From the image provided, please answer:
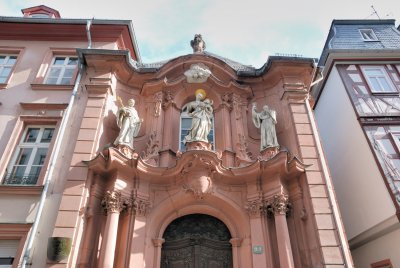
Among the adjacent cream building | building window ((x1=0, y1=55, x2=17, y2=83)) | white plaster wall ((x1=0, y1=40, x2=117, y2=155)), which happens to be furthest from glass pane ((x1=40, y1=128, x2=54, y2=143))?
the adjacent cream building

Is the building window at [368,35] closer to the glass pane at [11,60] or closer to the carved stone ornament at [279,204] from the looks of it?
the carved stone ornament at [279,204]

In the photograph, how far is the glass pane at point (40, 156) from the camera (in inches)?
323

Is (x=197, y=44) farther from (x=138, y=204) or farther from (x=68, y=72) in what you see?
(x=138, y=204)

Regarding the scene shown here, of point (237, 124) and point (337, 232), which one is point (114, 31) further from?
point (337, 232)

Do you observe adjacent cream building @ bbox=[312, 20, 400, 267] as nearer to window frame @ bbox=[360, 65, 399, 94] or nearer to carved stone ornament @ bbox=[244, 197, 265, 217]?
window frame @ bbox=[360, 65, 399, 94]

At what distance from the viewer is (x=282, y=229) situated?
280 inches

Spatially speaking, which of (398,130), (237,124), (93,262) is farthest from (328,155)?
(93,262)

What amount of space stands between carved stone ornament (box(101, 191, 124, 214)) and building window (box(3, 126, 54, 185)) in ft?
6.60

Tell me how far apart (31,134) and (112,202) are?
3.64 m

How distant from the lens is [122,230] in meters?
7.47

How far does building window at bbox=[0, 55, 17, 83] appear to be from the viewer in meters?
10.1

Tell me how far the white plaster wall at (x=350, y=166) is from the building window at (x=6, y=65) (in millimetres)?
11844

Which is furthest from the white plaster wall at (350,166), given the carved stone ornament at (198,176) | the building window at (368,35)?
the carved stone ornament at (198,176)

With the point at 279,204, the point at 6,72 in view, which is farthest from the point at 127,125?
the point at 6,72
